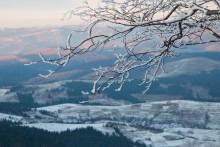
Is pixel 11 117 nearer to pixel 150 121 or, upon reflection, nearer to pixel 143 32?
pixel 150 121

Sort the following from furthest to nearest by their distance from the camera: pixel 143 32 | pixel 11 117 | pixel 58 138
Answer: pixel 11 117
pixel 58 138
pixel 143 32

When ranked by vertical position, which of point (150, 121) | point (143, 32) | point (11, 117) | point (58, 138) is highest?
point (143, 32)

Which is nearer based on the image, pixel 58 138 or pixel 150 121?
pixel 58 138

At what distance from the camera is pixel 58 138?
11050 centimetres

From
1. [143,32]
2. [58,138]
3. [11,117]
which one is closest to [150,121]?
[11,117]

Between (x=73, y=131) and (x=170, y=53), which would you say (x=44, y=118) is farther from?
(x=170, y=53)

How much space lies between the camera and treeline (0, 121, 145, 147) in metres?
106

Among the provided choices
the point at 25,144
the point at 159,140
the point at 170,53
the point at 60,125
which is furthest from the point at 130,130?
the point at 170,53

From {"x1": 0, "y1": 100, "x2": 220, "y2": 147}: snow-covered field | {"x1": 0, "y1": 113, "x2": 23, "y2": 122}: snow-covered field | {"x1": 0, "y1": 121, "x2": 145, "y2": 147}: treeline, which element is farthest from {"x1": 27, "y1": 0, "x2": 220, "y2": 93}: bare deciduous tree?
{"x1": 0, "y1": 113, "x2": 23, "y2": 122}: snow-covered field

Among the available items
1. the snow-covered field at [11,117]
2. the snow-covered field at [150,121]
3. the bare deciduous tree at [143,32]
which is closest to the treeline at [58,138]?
the snow-covered field at [150,121]

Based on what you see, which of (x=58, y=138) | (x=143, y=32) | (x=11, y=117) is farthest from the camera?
(x=11, y=117)

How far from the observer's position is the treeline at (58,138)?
105731 millimetres

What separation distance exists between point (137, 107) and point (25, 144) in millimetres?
78637

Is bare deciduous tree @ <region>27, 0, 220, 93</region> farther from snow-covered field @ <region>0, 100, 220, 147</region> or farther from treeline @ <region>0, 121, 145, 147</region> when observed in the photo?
snow-covered field @ <region>0, 100, 220, 147</region>
